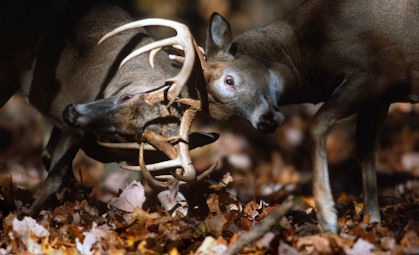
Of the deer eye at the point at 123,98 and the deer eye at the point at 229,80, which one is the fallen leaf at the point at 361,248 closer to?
the deer eye at the point at 229,80

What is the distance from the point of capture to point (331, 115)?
6406 mm

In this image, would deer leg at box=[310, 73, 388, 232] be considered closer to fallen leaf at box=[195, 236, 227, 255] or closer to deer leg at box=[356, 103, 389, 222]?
deer leg at box=[356, 103, 389, 222]

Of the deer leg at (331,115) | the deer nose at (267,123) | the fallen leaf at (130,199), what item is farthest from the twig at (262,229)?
the deer nose at (267,123)

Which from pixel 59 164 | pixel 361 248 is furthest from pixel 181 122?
pixel 361 248

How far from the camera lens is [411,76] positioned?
6891 millimetres

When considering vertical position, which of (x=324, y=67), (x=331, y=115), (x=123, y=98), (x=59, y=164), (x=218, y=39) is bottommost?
(x=59, y=164)

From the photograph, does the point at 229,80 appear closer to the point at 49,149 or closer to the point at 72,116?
the point at 72,116

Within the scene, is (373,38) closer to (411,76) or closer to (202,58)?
(411,76)

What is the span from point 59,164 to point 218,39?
194 centimetres

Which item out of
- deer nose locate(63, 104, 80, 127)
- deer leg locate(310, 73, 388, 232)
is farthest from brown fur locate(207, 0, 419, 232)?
deer nose locate(63, 104, 80, 127)

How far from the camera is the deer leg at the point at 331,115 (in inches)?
236

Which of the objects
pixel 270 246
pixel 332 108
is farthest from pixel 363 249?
pixel 332 108

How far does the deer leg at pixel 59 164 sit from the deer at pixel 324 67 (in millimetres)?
1484

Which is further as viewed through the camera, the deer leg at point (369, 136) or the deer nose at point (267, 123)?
the deer leg at point (369, 136)
